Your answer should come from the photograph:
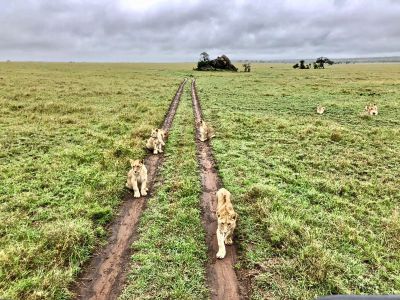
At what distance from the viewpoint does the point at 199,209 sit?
9.98 meters

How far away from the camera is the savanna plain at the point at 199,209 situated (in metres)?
6.90

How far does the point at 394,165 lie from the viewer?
14336 mm

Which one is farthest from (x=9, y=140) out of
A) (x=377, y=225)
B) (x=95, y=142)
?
(x=377, y=225)

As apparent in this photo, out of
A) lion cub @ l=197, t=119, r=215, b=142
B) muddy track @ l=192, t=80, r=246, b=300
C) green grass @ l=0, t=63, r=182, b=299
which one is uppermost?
lion cub @ l=197, t=119, r=215, b=142

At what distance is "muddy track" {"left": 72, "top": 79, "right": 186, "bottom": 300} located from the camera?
666 centimetres

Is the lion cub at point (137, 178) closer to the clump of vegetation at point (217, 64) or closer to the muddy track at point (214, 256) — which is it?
the muddy track at point (214, 256)

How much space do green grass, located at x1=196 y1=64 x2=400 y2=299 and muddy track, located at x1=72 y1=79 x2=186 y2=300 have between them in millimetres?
2525

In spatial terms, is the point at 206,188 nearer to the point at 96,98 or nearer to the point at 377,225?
the point at 377,225

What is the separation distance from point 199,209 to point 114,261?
10.2 feet

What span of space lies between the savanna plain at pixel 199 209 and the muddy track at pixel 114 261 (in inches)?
7.7

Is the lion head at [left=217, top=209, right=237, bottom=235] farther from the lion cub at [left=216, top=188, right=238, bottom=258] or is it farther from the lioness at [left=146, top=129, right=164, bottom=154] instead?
the lioness at [left=146, top=129, right=164, bottom=154]

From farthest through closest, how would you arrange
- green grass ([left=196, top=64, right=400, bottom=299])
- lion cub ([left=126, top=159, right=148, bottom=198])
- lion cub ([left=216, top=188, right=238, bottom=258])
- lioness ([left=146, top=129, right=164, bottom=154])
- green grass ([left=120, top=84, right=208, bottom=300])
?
lioness ([left=146, top=129, right=164, bottom=154]) < lion cub ([left=126, top=159, right=148, bottom=198]) < lion cub ([left=216, top=188, right=238, bottom=258]) < green grass ([left=196, top=64, right=400, bottom=299]) < green grass ([left=120, top=84, right=208, bottom=300])

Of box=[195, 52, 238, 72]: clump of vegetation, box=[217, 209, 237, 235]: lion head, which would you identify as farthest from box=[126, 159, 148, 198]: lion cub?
box=[195, 52, 238, 72]: clump of vegetation

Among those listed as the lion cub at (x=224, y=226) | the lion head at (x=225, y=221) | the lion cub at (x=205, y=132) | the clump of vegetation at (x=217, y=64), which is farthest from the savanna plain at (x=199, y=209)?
the clump of vegetation at (x=217, y=64)
